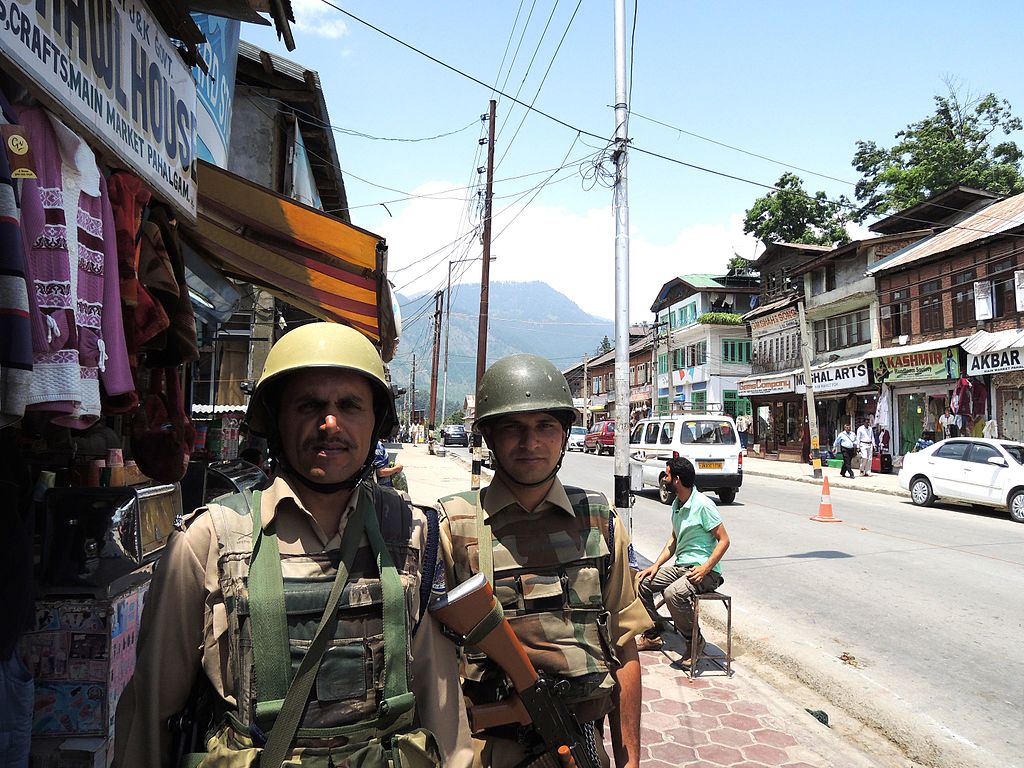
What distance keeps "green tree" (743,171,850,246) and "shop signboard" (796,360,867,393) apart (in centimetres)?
1250

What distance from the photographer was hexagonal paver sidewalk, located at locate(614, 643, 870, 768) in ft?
11.7

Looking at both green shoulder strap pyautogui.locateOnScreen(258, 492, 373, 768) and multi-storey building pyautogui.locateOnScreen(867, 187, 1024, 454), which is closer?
green shoulder strap pyautogui.locateOnScreen(258, 492, 373, 768)

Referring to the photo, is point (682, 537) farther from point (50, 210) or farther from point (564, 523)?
point (50, 210)

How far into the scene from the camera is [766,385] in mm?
33156

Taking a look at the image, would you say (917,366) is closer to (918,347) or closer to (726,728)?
(918,347)

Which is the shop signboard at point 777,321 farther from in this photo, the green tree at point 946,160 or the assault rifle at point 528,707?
the assault rifle at point 528,707

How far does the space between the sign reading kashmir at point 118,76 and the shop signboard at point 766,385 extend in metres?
31.0

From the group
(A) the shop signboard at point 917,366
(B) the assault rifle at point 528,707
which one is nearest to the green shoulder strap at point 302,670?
(B) the assault rifle at point 528,707

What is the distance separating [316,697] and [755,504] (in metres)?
14.2

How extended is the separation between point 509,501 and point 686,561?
3541mm

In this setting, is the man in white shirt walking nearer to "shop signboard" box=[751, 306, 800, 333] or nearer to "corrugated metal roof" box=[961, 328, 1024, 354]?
"corrugated metal roof" box=[961, 328, 1024, 354]

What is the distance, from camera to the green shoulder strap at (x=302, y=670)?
1.35 m

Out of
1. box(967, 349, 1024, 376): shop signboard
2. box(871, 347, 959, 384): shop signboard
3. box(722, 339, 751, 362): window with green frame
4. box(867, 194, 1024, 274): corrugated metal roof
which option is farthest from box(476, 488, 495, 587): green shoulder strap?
box(722, 339, 751, 362): window with green frame

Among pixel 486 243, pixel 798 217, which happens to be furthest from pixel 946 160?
pixel 486 243
